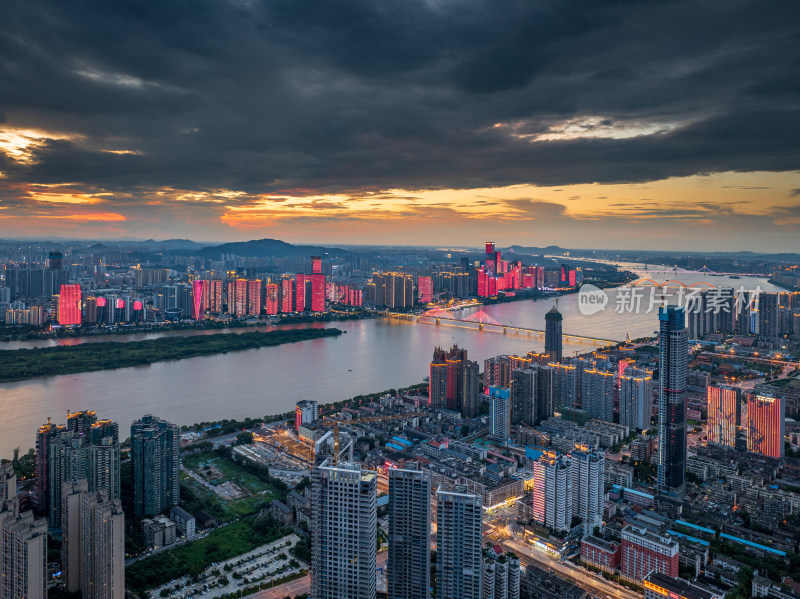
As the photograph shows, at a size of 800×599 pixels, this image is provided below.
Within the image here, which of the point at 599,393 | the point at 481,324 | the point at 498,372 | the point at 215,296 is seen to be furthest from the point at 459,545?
the point at 215,296

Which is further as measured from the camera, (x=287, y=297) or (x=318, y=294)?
(x=318, y=294)

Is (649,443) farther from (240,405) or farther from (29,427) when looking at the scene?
(29,427)

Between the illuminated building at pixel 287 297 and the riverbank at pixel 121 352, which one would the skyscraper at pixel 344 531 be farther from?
the illuminated building at pixel 287 297

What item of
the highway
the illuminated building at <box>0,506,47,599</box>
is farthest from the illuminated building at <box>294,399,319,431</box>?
the illuminated building at <box>0,506,47,599</box>

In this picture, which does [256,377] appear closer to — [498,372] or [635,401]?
[498,372]

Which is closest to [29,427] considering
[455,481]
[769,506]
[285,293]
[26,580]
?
[26,580]

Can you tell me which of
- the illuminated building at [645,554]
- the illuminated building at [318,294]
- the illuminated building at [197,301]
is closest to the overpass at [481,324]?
the illuminated building at [318,294]
